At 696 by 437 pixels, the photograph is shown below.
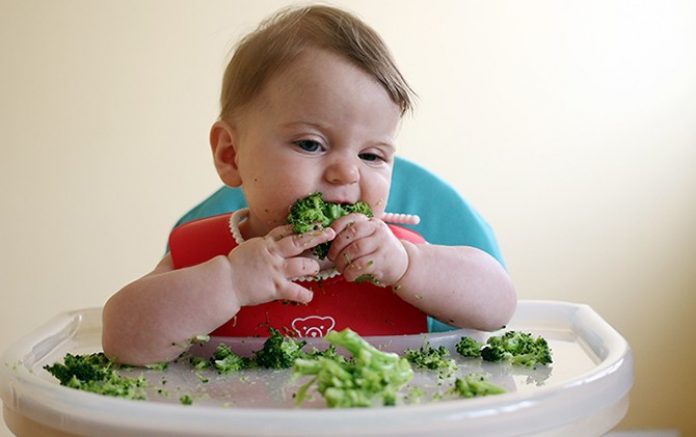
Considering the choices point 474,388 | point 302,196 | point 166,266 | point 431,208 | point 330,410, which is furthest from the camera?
point 431,208

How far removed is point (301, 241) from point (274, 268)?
42 mm

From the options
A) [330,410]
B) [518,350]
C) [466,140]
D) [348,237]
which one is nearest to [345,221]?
[348,237]

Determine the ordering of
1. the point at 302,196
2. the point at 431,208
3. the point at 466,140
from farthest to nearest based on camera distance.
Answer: the point at 466,140 → the point at 431,208 → the point at 302,196

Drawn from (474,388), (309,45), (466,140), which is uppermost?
(309,45)

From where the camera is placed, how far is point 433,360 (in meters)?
1.01

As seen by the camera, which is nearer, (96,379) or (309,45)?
(96,379)

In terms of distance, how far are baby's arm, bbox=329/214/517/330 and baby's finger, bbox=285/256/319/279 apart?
1.5 inches

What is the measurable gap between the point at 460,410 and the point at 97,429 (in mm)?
291

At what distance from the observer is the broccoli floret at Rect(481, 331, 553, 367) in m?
1.04

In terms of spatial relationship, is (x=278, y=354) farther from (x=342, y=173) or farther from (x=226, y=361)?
(x=342, y=173)

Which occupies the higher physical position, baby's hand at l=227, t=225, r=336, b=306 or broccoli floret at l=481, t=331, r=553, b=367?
baby's hand at l=227, t=225, r=336, b=306

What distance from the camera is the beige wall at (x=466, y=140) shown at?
242cm

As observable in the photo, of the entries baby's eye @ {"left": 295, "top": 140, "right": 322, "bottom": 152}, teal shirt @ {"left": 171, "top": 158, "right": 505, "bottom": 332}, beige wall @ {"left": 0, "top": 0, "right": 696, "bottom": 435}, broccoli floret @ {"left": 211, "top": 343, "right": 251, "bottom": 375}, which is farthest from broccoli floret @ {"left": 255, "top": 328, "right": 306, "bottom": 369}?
beige wall @ {"left": 0, "top": 0, "right": 696, "bottom": 435}

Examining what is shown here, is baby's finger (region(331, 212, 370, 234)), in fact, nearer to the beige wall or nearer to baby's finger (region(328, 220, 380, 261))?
baby's finger (region(328, 220, 380, 261))
